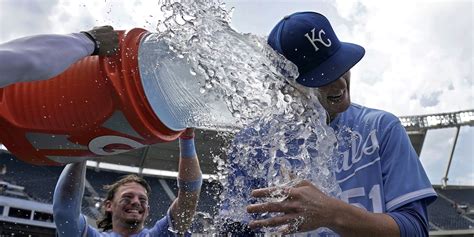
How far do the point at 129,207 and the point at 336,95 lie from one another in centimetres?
191

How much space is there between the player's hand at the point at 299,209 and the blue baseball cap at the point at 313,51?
503mm

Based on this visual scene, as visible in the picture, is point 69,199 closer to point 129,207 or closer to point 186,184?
point 129,207

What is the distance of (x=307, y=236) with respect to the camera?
5.38 feet

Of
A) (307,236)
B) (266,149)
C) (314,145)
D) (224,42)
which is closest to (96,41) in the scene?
(224,42)

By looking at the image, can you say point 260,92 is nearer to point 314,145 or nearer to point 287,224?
point 314,145

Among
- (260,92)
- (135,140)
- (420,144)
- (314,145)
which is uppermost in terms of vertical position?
(260,92)

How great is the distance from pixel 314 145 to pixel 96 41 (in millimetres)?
993

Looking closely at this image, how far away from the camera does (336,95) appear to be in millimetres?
1728

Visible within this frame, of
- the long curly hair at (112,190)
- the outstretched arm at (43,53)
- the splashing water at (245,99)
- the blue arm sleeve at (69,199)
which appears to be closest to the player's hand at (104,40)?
the outstretched arm at (43,53)

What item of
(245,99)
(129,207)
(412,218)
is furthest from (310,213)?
(129,207)

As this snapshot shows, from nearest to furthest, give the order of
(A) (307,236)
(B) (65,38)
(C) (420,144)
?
(A) (307,236) < (B) (65,38) < (C) (420,144)

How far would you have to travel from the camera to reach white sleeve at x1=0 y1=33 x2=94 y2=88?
1640mm

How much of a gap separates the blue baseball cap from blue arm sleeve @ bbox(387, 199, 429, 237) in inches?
18.4

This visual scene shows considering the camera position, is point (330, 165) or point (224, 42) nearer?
point (330, 165)
